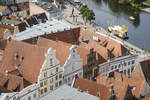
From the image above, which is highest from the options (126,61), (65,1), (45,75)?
(45,75)

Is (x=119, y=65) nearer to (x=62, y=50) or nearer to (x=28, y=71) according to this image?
(x=62, y=50)

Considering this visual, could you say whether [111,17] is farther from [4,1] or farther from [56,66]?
[56,66]

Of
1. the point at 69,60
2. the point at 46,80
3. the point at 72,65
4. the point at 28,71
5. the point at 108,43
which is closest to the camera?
the point at 46,80

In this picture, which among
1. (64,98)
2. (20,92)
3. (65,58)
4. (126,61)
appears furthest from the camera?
(126,61)

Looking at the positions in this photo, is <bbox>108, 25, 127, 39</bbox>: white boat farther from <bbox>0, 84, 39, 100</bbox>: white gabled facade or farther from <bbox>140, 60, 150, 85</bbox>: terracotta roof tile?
<bbox>0, 84, 39, 100</bbox>: white gabled facade

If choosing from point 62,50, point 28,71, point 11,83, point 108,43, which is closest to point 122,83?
point 62,50

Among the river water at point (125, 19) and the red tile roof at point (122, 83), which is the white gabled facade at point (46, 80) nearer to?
the red tile roof at point (122, 83)

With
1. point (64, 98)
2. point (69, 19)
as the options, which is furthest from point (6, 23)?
point (64, 98)
